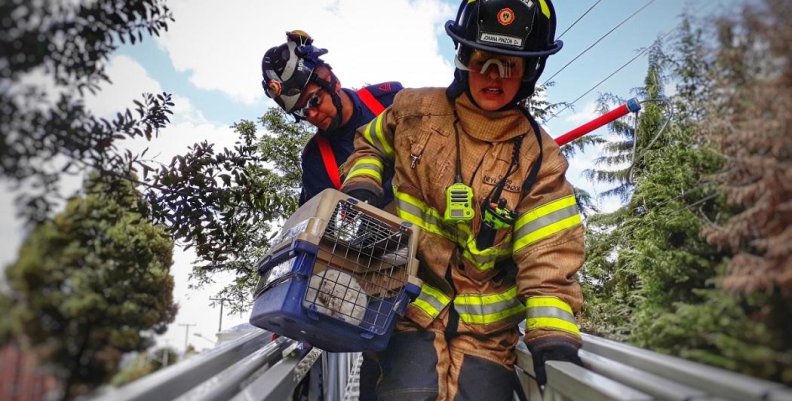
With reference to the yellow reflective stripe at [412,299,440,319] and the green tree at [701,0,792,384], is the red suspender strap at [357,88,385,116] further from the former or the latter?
the green tree at [701,0,792,384]

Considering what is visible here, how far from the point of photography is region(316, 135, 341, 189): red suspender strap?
418cm

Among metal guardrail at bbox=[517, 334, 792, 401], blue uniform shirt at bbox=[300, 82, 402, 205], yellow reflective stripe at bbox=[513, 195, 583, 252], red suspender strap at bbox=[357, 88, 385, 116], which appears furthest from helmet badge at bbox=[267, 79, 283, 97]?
metal guardrail at bbox=[517, 334, 792, 401]

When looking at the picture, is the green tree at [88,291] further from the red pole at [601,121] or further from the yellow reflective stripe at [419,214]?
the red pole at [601,121]

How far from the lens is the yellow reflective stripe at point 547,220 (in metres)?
2.44

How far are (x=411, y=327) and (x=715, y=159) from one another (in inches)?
64.4

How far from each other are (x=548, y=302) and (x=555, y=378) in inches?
13.5

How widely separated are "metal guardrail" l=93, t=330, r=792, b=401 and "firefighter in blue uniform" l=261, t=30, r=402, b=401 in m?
1.82

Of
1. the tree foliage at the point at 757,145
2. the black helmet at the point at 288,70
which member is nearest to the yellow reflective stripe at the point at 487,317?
the tree foliage at the point at 757,145

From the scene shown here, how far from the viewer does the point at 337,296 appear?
2350mm

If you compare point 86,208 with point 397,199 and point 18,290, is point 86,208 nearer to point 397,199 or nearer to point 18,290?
point 18,290

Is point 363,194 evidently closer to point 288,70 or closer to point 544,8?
point 544,8

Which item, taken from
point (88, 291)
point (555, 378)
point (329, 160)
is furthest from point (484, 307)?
point (329, 160)

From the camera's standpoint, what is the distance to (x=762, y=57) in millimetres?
1040

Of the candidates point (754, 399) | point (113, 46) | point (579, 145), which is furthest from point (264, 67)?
point (754, 399)
